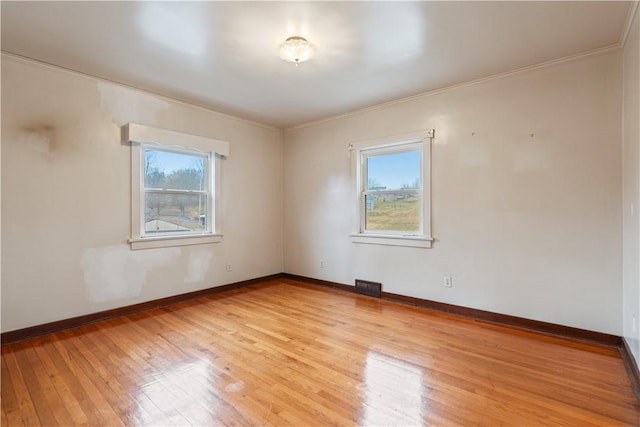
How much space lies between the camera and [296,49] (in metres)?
2.55

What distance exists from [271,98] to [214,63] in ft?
3.31

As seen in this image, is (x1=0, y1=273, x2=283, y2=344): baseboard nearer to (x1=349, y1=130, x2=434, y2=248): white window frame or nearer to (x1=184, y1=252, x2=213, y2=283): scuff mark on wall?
(x1=184, y1=252, x2=213, y2=283): scuff mark on wall

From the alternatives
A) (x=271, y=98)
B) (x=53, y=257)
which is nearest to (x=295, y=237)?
(x=271, y=98)

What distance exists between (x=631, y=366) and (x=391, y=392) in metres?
1.84

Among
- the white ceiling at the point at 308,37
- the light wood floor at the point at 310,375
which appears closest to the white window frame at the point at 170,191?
the white ceiling at the point at 308,37

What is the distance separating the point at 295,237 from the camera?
17.3ft

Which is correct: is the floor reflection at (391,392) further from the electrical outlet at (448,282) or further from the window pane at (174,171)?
the window pane at (174,171)

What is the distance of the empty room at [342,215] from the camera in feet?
6.92

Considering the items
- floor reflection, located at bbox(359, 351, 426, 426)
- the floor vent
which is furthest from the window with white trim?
floor reflection, located at bbox(359, 351, 426, 426)

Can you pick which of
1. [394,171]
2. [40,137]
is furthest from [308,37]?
[40,137]

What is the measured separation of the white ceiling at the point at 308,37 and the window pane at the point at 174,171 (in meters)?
0.80

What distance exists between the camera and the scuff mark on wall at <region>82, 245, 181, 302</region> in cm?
327

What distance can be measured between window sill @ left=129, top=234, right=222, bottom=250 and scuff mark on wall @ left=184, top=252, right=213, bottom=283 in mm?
175

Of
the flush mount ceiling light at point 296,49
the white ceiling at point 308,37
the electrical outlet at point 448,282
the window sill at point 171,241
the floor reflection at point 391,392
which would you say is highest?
the white ceiling at point 308,37
